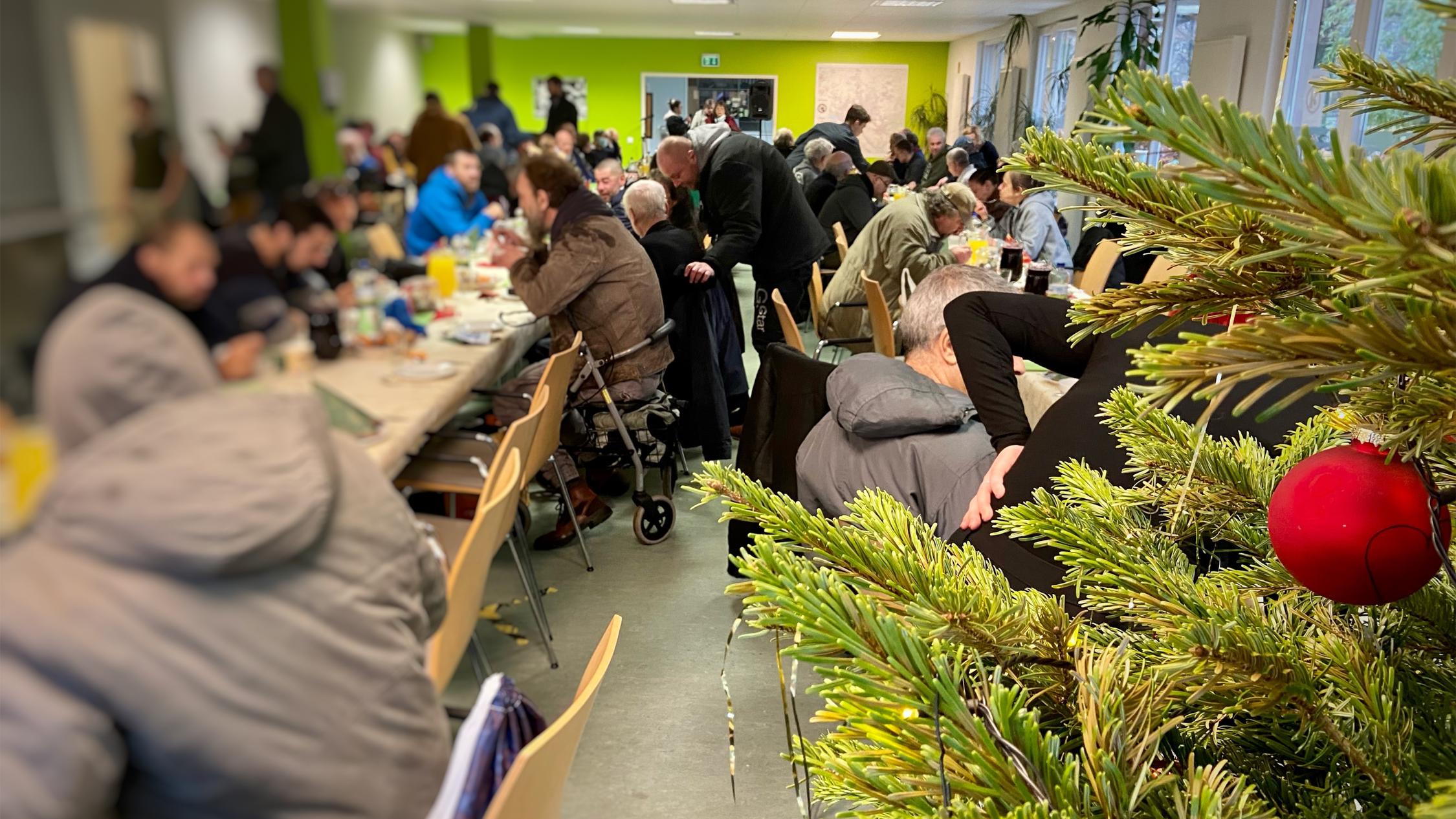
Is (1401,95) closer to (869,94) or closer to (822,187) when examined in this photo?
(822,187)

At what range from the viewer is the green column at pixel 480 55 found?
5.04ft

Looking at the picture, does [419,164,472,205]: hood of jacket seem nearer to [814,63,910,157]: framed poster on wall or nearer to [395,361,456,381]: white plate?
[395,361,456,381]: white plate

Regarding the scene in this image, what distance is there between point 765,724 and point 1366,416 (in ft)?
8.03

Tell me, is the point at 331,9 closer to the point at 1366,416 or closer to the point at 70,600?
the point at 70,600

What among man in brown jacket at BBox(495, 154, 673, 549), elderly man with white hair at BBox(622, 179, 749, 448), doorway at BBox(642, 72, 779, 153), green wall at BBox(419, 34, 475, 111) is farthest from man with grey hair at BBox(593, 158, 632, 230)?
green wall at BBox(419, 34, 475, 111)

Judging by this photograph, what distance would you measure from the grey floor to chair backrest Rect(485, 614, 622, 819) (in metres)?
1.15

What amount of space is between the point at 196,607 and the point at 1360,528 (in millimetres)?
1092

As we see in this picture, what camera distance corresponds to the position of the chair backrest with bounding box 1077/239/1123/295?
5.27 m

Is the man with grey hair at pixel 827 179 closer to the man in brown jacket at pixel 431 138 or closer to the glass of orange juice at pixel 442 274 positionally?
the glass of orange juice at pixel 442 274

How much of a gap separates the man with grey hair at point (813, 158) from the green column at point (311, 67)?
21.5 feet

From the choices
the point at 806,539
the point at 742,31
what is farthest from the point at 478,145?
the point at 742,31

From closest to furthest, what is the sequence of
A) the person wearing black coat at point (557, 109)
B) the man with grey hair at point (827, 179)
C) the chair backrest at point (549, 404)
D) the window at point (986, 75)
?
1. the person wearing black coat at point (557, 109)
2. the chair backrest at point (549, 404)
3. the man with grey hair at point (827, 179)
4. the window at point (986, 75)

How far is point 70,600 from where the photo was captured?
961 mm

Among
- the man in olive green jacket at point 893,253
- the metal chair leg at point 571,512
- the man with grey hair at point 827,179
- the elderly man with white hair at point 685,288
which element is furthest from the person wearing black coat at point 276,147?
the man with grey hair at point 827,179
